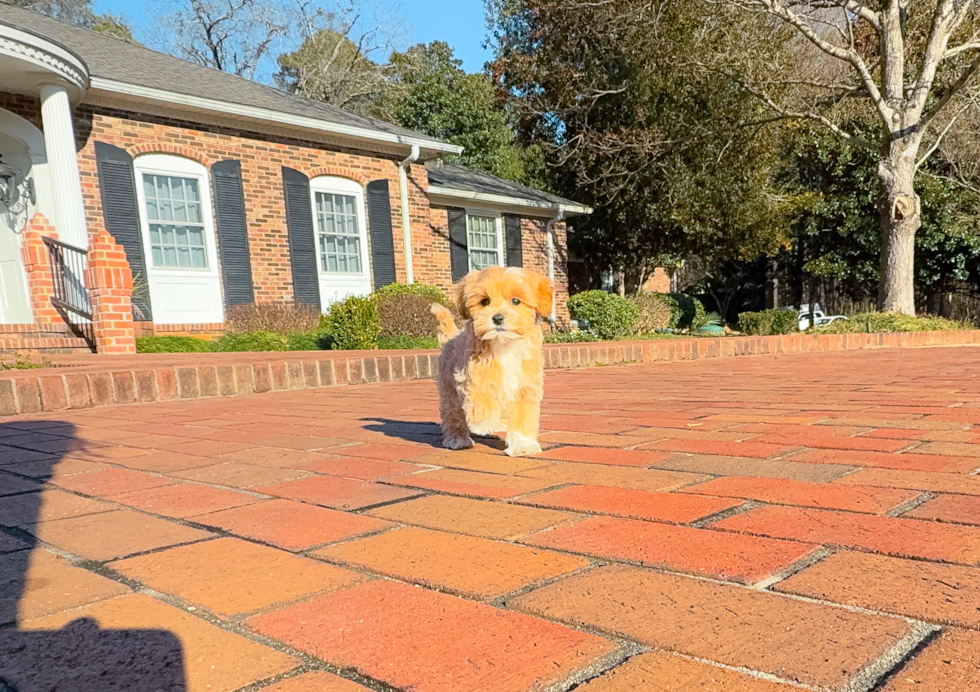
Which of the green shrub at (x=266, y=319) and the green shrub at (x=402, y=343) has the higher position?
the green shrub at (x=266, y=319)

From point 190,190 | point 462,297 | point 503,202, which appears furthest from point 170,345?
point 503,202

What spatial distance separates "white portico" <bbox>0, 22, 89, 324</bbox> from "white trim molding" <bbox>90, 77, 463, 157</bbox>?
2.00 feet

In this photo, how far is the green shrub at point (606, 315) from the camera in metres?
13.3

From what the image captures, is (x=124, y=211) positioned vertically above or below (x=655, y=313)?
above

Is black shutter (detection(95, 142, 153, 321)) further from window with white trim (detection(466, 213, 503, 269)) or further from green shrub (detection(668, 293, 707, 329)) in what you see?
green shrub (detection(668, 293, 707, 329))

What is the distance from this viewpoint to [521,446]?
8.19ft

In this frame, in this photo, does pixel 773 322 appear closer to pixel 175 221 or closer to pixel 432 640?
pixel 175 221

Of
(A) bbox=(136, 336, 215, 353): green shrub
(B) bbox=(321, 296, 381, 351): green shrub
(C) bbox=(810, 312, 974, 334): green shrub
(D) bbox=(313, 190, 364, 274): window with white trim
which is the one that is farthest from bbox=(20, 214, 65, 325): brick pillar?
(C) bbox=(810, 312, 974, 334): green shrub

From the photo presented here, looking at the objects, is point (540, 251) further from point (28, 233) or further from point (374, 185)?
point (28, 233)

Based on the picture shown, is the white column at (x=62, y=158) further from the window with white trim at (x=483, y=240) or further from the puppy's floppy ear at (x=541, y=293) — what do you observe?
the puppy's floppy ear at (x=541, y=293)

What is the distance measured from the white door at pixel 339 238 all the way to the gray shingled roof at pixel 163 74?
1342mm

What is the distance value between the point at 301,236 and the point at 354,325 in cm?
423

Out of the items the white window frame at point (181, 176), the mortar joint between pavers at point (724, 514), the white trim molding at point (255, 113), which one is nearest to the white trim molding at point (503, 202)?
the white trim molding at point (255, 113)

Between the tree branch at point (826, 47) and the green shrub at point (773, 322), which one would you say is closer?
the tree branch at point (826, 47)
